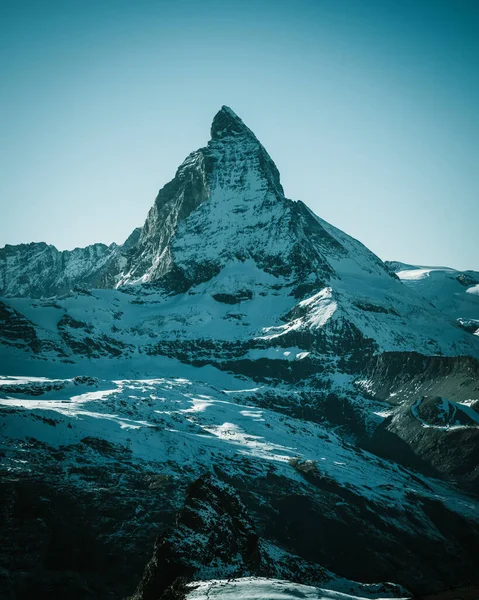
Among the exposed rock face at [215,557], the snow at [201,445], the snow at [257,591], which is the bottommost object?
the snow at [201,445]

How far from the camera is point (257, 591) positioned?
39.6 metres

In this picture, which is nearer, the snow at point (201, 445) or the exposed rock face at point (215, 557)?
the exposed rock face at point (215, 557)

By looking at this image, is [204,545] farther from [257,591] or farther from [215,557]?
[257,591]

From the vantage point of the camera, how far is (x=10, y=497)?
390ft

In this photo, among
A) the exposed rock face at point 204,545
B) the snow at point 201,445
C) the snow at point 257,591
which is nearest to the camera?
the snow at point 257,591

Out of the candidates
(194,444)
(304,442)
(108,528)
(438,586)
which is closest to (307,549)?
(438,586)

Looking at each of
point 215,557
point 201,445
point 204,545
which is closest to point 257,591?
point 215,557

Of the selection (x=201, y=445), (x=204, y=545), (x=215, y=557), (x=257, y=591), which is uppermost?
(x=257, y=591)

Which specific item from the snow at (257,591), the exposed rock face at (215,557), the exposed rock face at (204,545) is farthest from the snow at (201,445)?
the snow at (257,591)

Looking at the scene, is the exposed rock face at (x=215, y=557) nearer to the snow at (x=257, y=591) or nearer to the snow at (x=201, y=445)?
the snow at (x=257, y=591)

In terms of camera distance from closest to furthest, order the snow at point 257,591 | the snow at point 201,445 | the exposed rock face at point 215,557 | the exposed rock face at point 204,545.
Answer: the snow at point 257,591 < the exposed rock face at point 215,557 < the exposed rock face at point 204,545 < the snow at point 201,445

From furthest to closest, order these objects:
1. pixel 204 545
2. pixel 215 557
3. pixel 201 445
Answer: pixel 201 445 < pixel 204 545 < pixel 215 557

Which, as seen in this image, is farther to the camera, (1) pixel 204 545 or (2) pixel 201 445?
(2) pixel 201 445

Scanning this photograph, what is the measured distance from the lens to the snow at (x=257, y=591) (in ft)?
127
